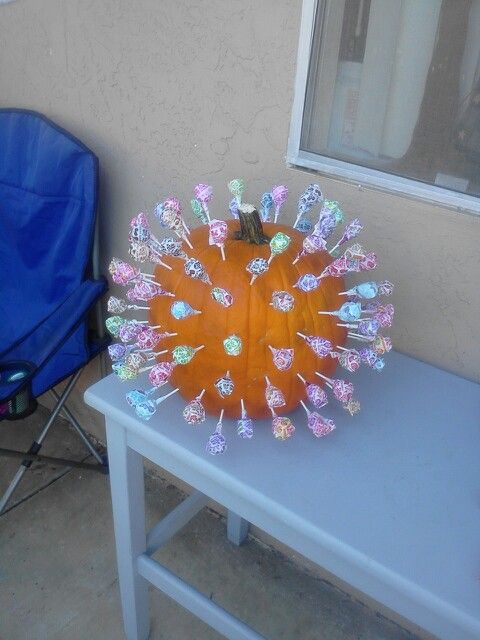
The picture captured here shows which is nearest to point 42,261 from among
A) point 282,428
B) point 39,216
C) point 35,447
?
point 39,216

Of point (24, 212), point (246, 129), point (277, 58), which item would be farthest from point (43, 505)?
point (277, 58)

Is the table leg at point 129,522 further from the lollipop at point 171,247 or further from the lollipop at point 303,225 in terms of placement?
the lollipop at point 303,225

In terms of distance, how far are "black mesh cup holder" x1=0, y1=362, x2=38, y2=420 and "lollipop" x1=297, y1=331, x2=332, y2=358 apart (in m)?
0.80

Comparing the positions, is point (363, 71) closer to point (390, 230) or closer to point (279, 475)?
point (390, 230)

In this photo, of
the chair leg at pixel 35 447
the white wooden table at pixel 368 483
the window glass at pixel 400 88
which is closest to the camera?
the white wooden table at pixel 368 483

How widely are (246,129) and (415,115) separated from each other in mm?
359

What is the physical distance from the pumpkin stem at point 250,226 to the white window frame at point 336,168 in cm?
30

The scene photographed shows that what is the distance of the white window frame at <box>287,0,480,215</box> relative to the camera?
995 millimetres

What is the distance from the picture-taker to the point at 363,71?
1.03 metres

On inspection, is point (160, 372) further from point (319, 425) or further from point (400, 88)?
point (400, 88)

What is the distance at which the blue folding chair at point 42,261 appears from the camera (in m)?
1.42

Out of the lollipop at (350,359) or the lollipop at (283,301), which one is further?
the lollipop at (350,359)

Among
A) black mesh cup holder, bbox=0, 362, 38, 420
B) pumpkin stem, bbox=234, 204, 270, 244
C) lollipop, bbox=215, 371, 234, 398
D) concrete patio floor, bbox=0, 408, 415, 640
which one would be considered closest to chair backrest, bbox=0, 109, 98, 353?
black mesh cup holder, bbox=0, 362, 38, 420

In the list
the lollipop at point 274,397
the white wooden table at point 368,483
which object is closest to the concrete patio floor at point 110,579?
the white wooden table at point 368,483
